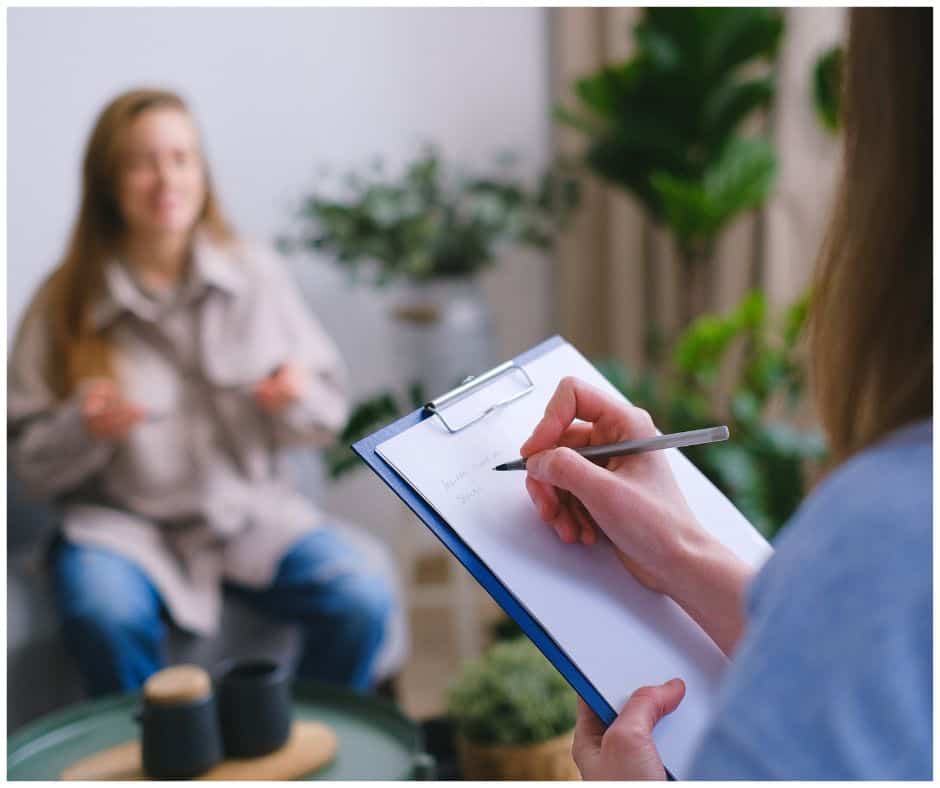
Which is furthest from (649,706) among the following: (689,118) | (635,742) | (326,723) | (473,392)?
(689,118)

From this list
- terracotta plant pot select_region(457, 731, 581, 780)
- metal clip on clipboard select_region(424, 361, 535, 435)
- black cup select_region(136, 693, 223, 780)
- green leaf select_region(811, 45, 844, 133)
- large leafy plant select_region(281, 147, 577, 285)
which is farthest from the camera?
large leafy plant select_region(281, 147, 577, 285)

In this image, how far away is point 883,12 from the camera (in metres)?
0.44

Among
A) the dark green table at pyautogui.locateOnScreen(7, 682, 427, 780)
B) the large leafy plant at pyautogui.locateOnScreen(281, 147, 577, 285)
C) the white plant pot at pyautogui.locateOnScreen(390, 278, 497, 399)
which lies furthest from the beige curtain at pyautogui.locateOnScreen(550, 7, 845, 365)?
the dark green table at pyautogui.locateOnScreen(7, 682, 427, 780)

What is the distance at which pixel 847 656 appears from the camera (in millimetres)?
385

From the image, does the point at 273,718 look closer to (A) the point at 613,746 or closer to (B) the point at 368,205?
(A) the point at 613,746

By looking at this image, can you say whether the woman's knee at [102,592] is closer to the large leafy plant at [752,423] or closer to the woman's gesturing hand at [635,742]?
the large leafy plant at [752,423]

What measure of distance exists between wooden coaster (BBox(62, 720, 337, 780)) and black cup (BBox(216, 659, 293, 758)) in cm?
2

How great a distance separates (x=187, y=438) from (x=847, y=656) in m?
1.61

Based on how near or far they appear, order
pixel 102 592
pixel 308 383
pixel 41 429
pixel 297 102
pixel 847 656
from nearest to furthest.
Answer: pixel 847 656, pixel 102 592, pixel 41 429, pixel 308 383, pixel 297 102

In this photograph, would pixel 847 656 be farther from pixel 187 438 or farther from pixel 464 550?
pixel 187 438

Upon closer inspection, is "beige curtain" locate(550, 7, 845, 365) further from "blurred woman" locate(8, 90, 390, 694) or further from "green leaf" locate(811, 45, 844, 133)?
"blurred woman" locate(8, 90, 390, 694)

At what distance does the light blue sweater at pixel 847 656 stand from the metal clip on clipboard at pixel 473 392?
1.24 ft

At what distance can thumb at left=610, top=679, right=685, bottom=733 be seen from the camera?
64cm

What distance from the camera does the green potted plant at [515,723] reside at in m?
1.44
